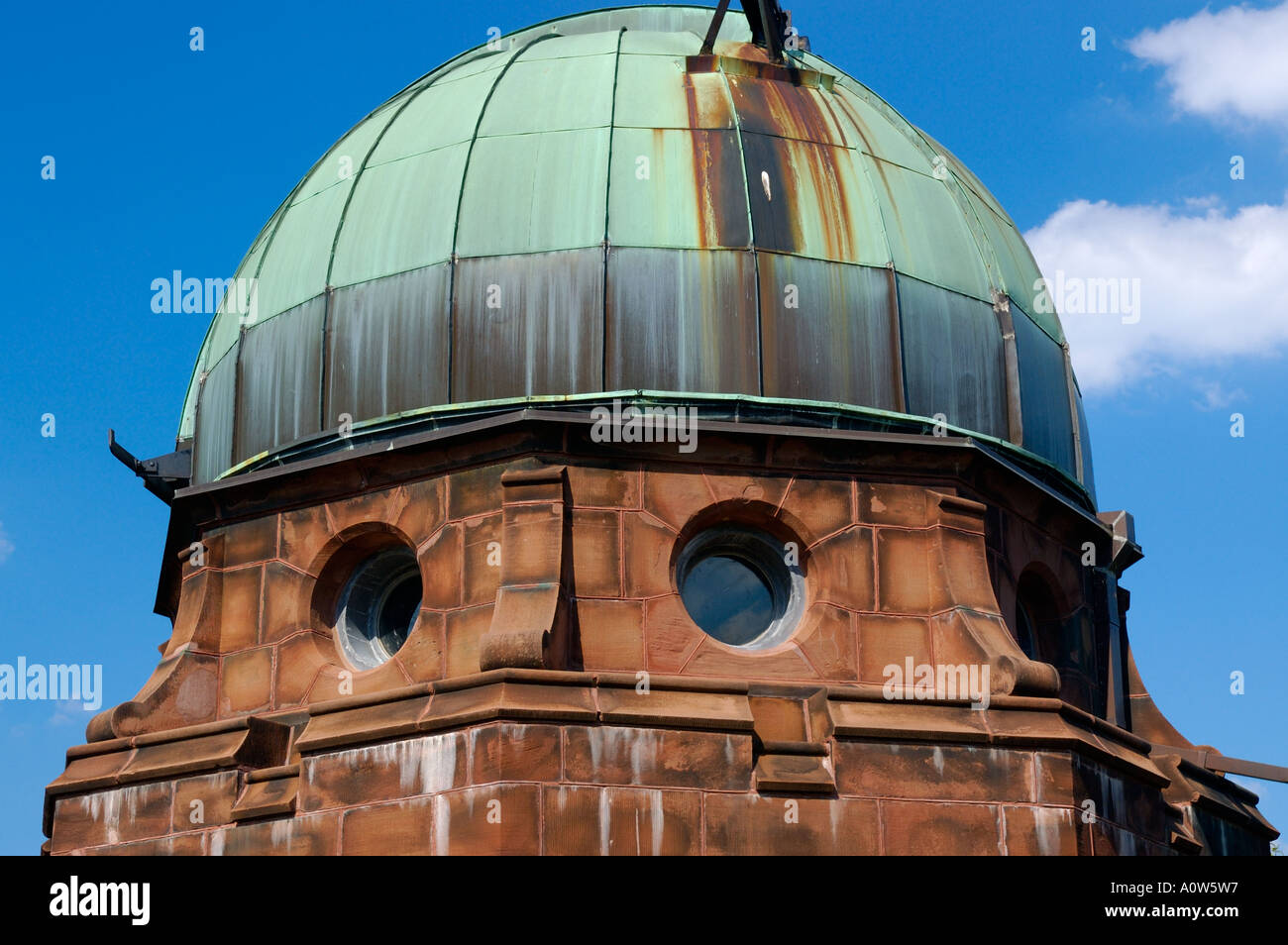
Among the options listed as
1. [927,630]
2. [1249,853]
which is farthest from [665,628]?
[1249,853]

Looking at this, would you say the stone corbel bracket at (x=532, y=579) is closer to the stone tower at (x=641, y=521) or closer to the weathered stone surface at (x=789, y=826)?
the stone tower at (x=641, y=521)

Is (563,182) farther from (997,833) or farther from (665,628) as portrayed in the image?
(997,833)

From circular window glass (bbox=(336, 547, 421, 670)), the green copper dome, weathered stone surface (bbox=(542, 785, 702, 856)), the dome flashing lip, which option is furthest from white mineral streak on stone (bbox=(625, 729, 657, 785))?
the green copper dome

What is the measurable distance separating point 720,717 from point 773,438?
3203 millimetres

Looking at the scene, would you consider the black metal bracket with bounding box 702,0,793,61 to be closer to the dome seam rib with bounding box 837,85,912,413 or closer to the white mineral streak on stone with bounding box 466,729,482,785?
the dome seam rib with bounding box 837,85,912,413

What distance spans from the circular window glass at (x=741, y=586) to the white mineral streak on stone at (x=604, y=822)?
108 inches

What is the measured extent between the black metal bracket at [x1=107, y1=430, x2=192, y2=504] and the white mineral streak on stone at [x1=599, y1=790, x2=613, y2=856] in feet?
30.5

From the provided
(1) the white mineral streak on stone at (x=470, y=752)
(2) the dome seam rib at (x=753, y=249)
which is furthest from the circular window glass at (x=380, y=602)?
(2) the dome seam rib at (x=753, y=249)

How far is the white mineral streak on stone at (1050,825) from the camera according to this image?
65.0ft

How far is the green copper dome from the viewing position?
22.1m

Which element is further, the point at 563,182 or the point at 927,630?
the point at 563,182

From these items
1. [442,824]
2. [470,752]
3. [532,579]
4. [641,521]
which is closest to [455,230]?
[641,521]

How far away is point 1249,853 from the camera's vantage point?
2434 cm
